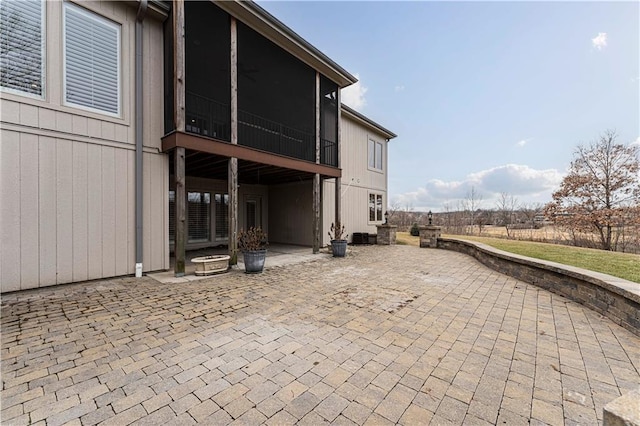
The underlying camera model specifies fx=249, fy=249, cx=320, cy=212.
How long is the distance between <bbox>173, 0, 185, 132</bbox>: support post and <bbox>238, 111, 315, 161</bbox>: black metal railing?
3.60m

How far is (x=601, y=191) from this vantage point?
1246 centimetres

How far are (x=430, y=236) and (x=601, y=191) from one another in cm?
→ 951

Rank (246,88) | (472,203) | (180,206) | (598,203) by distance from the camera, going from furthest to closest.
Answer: (472,203), (598,203), (246,88), (180,206)

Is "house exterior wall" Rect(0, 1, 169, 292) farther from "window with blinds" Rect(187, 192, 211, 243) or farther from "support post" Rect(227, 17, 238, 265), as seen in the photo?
"window with blinds" Rect(187, 192, 211, 243)

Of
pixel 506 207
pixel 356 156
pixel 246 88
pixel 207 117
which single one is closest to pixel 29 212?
pixel 207 117

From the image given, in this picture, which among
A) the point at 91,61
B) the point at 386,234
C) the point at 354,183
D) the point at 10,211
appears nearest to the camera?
the point at 10,211

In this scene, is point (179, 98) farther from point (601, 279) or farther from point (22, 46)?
point (601, 279)

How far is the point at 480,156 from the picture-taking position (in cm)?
1927

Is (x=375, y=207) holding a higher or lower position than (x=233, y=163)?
lower

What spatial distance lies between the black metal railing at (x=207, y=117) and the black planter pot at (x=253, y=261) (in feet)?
14.5

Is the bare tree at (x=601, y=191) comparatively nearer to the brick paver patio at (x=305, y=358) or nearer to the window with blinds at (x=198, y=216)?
the brick paver patio at (x=305, y=358)

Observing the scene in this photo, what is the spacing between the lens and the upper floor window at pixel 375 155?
1323 centimetres

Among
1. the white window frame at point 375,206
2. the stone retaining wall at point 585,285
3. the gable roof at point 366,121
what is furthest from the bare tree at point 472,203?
the stone retaining wall at point 585,285

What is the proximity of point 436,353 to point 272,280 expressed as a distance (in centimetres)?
357
